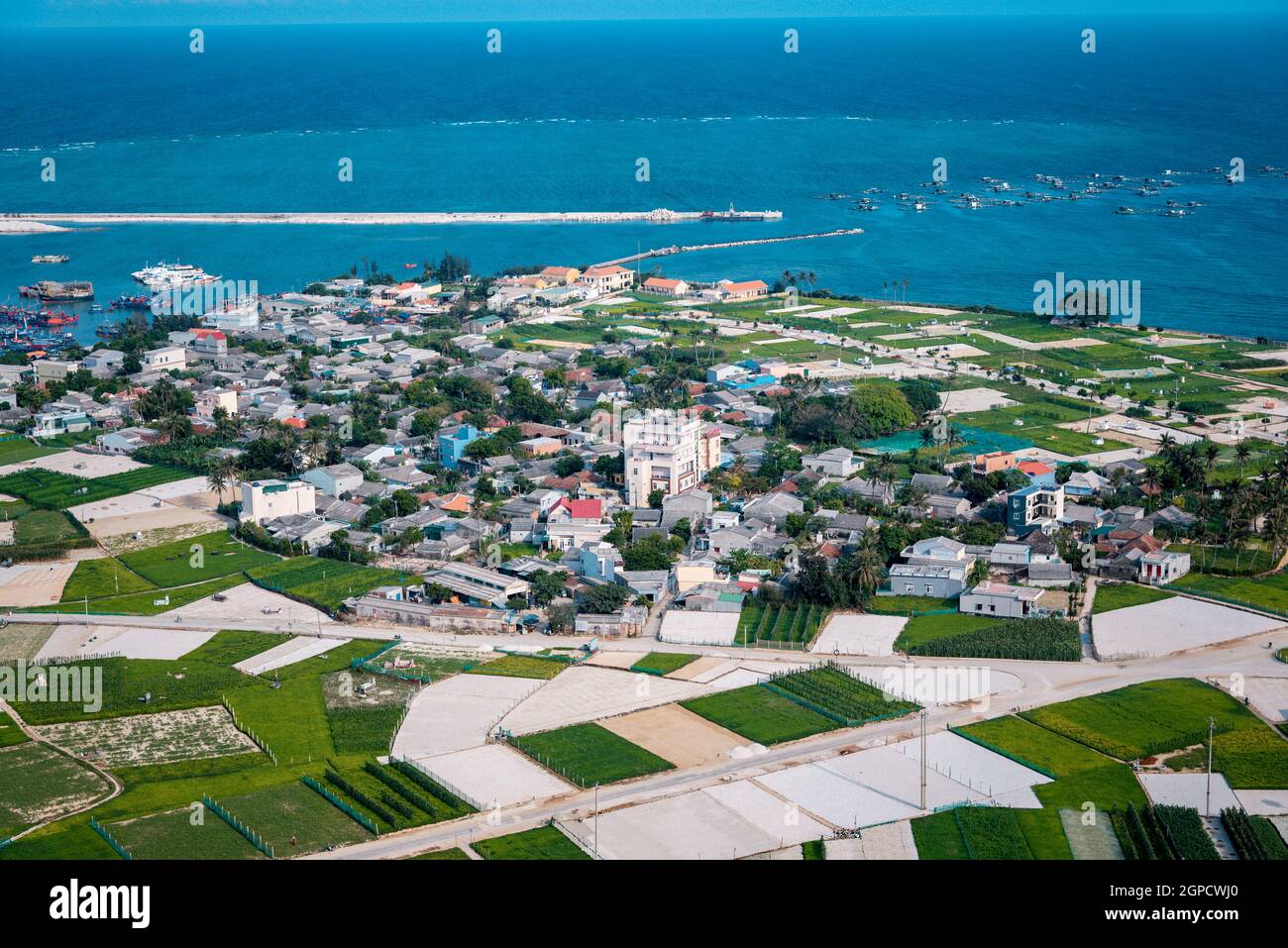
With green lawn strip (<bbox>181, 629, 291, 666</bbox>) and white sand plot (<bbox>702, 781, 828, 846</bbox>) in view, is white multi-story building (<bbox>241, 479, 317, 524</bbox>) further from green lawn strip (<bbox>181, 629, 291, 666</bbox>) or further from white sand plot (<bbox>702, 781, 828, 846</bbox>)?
white sand plot (<bbox>702, 781, 828, 846</bbox>)

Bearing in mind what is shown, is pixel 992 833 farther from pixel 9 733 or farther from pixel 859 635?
pixel 9 733

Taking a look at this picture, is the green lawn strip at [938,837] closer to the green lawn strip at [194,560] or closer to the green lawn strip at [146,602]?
the green lawn strip at [146,602]

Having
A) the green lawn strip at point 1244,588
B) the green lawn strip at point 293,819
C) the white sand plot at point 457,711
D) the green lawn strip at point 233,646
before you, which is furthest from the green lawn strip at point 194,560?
the green lawn strip at point 1244,588

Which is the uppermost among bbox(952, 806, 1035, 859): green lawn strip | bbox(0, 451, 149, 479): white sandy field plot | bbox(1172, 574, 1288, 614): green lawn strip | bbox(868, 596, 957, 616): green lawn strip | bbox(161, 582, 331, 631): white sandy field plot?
bbox(0, 451, 149, 479): white sandy field plot

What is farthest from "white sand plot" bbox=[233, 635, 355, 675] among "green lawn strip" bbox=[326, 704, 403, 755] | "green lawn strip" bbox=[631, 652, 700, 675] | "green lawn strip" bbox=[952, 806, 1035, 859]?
"green lawn strip" bbox=[952, 806, 1035, 859]

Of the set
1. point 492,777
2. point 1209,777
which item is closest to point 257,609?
point 492,777

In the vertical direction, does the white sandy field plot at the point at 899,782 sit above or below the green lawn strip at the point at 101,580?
below

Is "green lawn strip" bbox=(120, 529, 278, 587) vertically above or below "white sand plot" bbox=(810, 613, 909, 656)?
above
